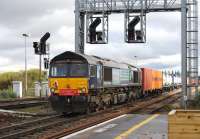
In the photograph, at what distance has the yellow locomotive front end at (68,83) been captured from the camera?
24.5 meters

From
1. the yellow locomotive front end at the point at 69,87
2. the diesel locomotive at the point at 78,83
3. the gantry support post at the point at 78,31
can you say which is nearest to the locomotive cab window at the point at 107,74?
the diesel locomotive at the point at 78,83

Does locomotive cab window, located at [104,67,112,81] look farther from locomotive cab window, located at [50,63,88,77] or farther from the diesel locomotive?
locomotive cab window, located at [50,63,88,77]

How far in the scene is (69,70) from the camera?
25281 mm

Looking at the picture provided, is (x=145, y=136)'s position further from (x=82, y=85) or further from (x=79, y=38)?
(x=79, y=38)

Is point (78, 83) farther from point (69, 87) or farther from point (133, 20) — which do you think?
point (133, 20)

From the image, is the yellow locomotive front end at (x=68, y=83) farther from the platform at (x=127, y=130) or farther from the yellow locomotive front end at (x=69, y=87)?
the platform at (x=127, y=130)

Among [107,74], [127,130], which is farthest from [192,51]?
[127,130]

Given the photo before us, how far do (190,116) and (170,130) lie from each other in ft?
1.65

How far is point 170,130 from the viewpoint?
10.5 metres

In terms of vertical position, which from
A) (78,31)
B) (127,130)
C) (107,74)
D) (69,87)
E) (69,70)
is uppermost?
(78,31)

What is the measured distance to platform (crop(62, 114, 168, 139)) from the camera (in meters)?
15.4

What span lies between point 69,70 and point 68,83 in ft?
2.53

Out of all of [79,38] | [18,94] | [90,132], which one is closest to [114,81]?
[79,38]

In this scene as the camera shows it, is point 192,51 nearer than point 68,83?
No
